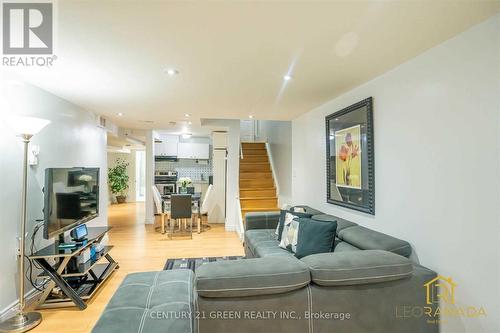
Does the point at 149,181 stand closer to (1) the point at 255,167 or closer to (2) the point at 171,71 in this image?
(1) the point at 255,167

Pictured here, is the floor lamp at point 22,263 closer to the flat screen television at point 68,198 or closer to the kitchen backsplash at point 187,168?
the flat screen television at point 68,198

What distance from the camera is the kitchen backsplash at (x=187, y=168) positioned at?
8.81m

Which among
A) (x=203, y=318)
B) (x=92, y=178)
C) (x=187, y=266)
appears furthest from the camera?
(x=187, y=266)

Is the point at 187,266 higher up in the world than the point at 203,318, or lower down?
lower down

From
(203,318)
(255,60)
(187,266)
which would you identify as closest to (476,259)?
(203,318)

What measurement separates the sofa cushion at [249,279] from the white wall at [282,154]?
3.85 metres

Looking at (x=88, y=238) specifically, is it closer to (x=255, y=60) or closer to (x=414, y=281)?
(x=255, y=60)

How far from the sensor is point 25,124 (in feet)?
7.72

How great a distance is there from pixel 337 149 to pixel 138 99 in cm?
268

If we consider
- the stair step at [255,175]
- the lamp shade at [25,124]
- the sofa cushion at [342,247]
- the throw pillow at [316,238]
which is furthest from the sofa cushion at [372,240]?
the stair step at [255,175]

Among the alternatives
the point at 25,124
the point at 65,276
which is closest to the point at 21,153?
the point at 25,124

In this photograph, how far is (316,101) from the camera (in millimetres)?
3617

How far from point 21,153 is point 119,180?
7.31 m

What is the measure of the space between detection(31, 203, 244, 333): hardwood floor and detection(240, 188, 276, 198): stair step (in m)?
0.96
